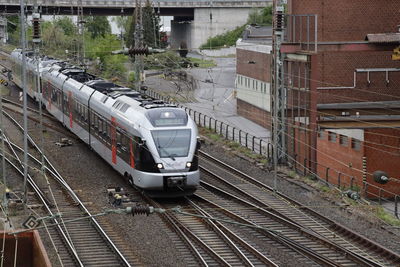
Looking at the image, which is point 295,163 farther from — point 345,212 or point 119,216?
point 119,216

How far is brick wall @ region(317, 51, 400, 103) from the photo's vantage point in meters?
38.4

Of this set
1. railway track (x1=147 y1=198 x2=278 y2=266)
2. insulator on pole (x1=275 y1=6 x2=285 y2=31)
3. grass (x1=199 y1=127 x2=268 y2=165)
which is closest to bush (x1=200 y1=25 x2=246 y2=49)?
grass (x1=199 y1=127 x2=268 y2=165)

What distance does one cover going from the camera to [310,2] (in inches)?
1454

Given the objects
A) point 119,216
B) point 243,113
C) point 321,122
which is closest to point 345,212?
point 119,216

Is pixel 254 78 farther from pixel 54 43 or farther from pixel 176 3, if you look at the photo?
pixel 176 3

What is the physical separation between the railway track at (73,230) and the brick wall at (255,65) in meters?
19.5

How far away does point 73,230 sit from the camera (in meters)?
22.0

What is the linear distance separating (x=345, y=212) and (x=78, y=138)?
17.1 m

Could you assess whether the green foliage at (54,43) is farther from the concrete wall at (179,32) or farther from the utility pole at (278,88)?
the utility pole at (278,88)

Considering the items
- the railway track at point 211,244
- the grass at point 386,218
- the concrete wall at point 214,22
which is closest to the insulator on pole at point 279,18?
the grass at point 386,218

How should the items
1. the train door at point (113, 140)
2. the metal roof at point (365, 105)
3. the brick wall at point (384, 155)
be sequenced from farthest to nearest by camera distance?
the metal roof at point (365, 105)
the brick wall at point (384, 155)
the train door at point (113, 140)

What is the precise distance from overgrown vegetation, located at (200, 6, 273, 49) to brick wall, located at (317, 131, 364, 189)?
178ft

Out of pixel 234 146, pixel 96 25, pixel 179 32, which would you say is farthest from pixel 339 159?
pixel 179 32

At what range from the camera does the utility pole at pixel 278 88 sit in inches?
1095
